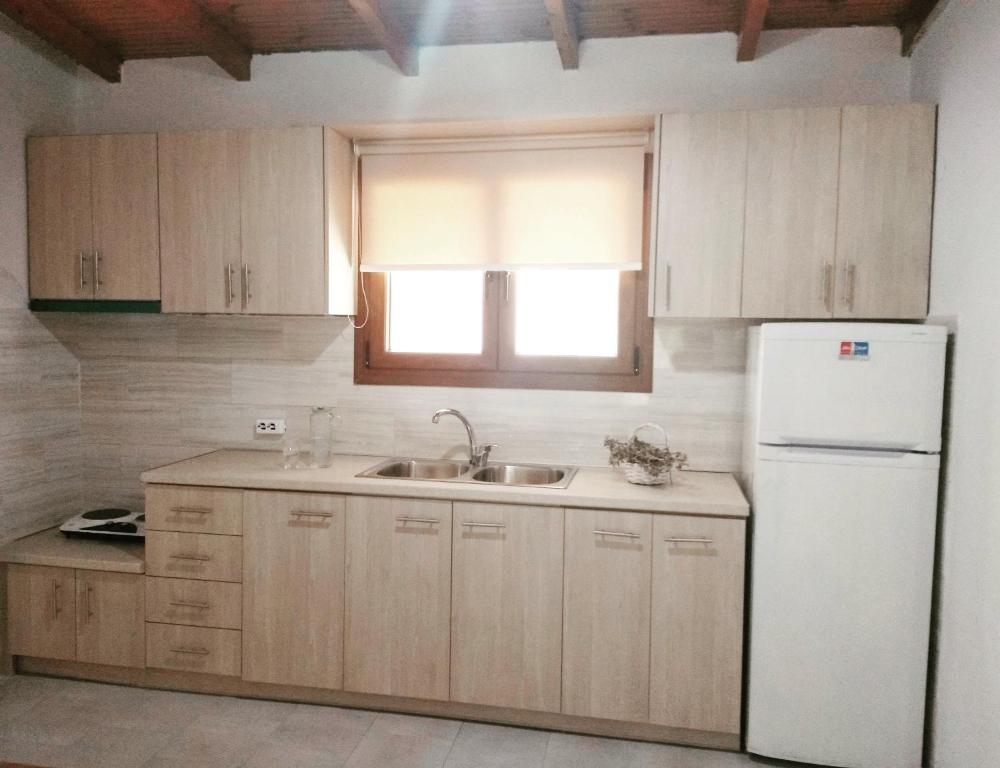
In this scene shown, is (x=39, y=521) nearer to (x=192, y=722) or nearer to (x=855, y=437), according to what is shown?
(x=192, y=722)

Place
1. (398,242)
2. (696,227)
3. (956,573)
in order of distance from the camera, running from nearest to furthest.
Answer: (956,573)
(696,227)
(398,242)

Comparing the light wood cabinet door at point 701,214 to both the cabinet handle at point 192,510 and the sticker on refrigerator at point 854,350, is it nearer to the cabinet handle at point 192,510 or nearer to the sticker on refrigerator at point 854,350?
the sticker on refrigerator at point 854,350

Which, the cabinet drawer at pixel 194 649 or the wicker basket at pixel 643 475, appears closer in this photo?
the wicker basket at pixel 643 475

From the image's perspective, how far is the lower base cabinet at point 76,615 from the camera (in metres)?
2.94

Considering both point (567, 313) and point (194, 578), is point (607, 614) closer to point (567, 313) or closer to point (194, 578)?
point (567, 313)

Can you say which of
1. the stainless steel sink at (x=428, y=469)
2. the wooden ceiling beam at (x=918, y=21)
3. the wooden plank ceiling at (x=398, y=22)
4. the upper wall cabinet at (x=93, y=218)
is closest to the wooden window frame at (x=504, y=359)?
the stainless steel sink at (x=428, y=469)

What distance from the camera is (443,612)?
8.90 ft

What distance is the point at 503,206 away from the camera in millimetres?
3152

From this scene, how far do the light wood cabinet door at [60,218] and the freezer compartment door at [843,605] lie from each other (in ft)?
9.44

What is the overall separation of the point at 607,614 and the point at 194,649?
1.62 meters

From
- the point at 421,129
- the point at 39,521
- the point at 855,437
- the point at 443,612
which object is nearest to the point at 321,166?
the point at 421,129

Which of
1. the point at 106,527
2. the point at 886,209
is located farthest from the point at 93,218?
the point at 886,209

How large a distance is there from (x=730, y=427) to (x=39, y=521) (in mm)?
3042

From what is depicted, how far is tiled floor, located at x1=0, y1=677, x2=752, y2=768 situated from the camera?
2.48 metres
